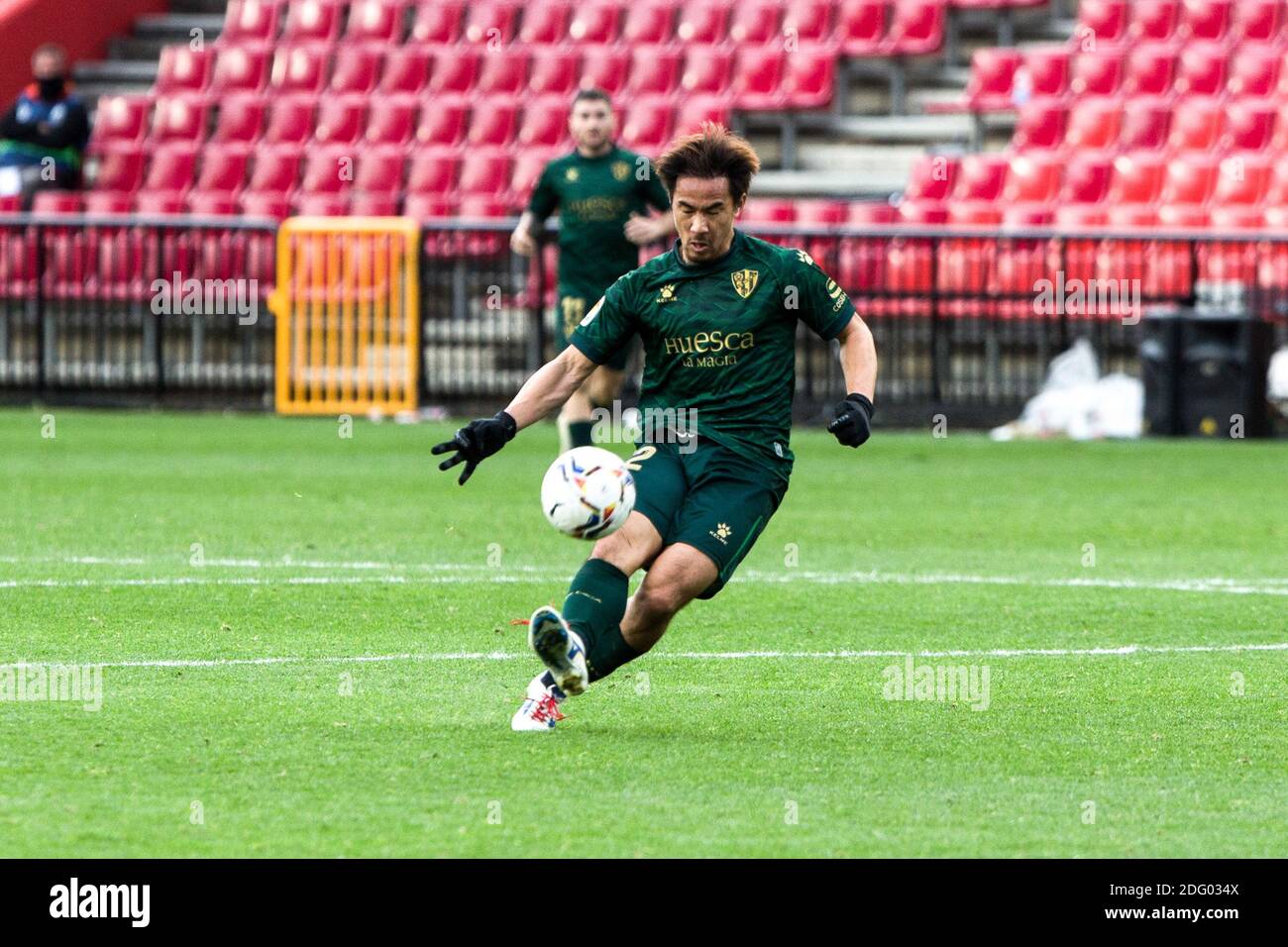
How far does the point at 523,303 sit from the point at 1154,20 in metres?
6.76

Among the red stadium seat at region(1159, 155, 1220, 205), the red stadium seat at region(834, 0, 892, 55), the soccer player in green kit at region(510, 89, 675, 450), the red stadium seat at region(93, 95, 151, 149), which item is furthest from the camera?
the red stadium seat at region(93, 95, 151, 149)

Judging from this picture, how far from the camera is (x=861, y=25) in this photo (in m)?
25.9

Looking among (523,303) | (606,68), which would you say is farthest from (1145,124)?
(523,303)

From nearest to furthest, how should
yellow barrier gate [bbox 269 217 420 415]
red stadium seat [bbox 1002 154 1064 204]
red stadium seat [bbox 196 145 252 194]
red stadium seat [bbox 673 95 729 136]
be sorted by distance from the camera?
1. yellow barrier gate [bbox 269 217 420 415]
2. red stadium seat [bbox 1002 154 1064 204]
3. red stadium seat [bbox 673 95 729 136]
4. red stadium seat [bbox 196 145 252 194]

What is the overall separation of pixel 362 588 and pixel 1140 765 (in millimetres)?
4865

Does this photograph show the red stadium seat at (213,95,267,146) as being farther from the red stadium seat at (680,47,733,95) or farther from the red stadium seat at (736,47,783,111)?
the red stadium seat at (736,47,783,111)

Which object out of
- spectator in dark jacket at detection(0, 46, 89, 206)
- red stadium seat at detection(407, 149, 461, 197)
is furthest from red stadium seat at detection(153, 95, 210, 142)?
red stadium seat at detection(407, 149, 461, 197)

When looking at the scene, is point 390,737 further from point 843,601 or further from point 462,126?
point 462,126

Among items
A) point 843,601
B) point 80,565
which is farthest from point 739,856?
point 80,565

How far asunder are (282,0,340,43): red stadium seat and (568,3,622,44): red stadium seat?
118 inches

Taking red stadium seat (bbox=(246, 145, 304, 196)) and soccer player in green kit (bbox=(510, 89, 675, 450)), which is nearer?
soccer player in green kit (bbox=(510, 89, 675, 450))

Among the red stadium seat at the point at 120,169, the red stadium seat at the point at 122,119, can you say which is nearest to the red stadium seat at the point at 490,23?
the red stadium seat at the point at 122,119

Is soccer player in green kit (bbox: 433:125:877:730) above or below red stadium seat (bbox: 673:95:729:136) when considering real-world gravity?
below

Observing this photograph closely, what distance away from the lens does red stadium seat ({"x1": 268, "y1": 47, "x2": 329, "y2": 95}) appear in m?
28.0
